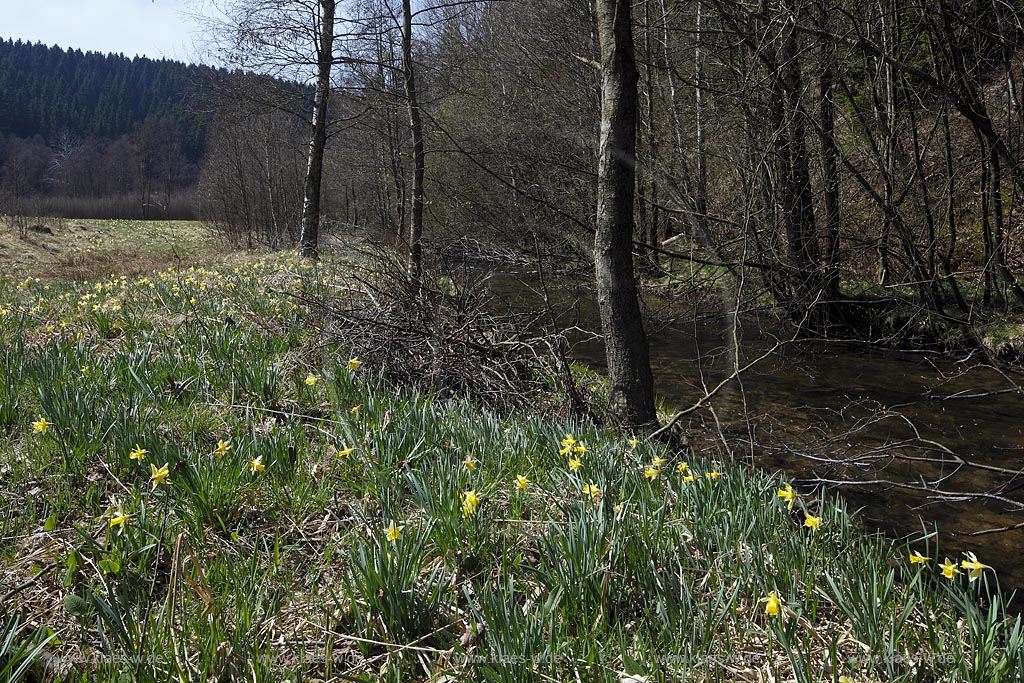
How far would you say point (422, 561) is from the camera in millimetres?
2283

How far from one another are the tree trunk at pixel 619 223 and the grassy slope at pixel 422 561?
87 centimetres

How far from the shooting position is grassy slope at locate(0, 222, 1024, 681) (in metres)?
1.81

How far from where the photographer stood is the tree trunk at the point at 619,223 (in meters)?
4.13

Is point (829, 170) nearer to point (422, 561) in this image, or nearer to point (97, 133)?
point (422, 561)

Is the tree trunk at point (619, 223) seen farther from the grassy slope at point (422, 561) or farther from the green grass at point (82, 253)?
the green grass at point (82, 253)

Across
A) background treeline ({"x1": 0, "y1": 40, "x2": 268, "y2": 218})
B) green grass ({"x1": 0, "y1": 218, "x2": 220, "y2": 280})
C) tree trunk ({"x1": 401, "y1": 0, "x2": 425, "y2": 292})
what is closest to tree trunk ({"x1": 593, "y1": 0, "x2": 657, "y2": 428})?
green grass ({"x1": 0, "y1": 218, "x2": 220, "y2": 280})

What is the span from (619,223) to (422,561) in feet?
8.94

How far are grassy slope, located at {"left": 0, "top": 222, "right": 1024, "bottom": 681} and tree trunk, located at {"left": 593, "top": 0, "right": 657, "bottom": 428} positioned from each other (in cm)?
87

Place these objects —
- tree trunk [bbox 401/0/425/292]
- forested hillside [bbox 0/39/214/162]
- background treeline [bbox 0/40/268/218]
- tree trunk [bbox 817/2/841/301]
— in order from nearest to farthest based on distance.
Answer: tree trunk [bbox 817/2/841/301], tree trunk [bbox 401/0/425/292], background treeline [bbox 0/40/268/218], forested hillside [bbox 0/39/214/162]

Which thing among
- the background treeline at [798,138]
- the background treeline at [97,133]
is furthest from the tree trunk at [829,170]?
the background treeline at [97,133]

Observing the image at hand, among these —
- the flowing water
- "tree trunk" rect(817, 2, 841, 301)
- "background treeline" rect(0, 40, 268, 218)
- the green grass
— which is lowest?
the flowing water

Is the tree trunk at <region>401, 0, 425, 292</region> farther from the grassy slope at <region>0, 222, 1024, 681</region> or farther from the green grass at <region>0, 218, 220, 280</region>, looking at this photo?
the grassy slope at <region>0, 222, 1024, 681</region>

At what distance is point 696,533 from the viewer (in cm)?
245

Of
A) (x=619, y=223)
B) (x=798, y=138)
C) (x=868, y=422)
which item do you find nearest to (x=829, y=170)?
(x=798, y=138)
